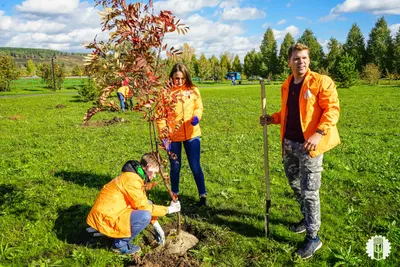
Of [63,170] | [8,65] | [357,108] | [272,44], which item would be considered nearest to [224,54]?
[272,44]

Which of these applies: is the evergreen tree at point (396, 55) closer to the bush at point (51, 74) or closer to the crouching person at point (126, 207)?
the bush at point (51, 74)

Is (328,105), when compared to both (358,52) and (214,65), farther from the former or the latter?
(214,65)

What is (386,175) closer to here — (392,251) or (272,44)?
(392,251)

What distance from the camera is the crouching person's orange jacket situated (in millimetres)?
3668

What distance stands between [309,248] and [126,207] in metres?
2.35

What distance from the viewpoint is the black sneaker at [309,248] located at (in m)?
3.70

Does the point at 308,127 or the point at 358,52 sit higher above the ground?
the point at 358,52

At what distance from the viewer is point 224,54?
85.8 m

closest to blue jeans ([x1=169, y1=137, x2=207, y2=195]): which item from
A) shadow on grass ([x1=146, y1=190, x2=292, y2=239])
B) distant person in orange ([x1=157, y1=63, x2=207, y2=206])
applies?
distant person in orange ([x1=157, y1=63, x2=207, y2=206])

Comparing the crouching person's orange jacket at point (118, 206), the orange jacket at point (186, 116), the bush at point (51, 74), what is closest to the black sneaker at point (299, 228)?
the orange jacket at point (186, 116)

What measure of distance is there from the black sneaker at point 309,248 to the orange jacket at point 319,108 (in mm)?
1176

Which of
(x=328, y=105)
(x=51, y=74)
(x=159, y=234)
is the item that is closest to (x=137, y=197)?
(x=159, y=234)

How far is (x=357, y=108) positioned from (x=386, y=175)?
10.6 meters

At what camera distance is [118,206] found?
371 centimetres
